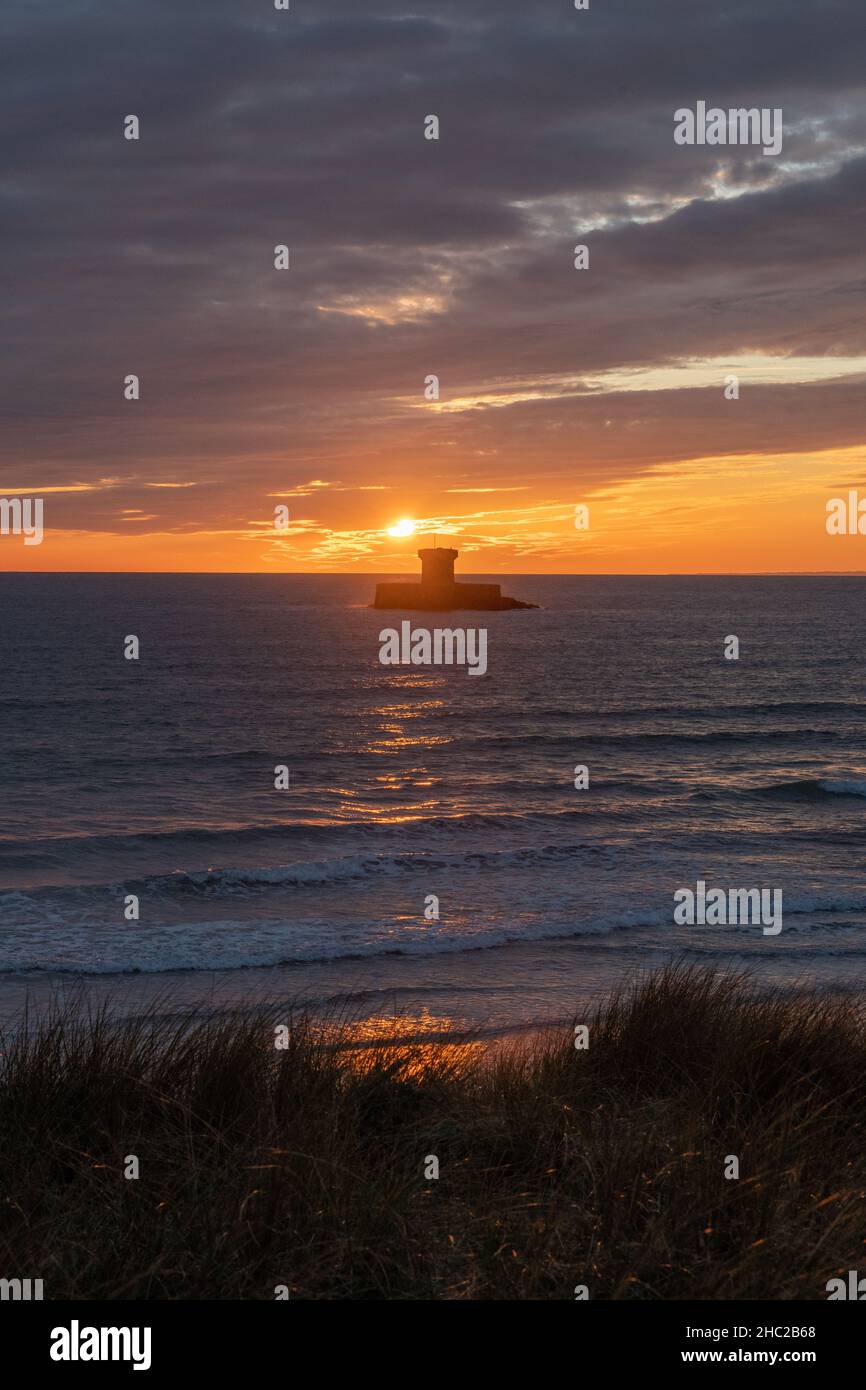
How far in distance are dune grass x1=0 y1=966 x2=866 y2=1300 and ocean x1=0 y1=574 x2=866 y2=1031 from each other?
3.04 meters

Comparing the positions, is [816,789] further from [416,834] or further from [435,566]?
A: [435,566]

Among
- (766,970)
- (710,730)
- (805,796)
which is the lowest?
(766,970)

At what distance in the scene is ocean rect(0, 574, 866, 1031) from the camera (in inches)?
614

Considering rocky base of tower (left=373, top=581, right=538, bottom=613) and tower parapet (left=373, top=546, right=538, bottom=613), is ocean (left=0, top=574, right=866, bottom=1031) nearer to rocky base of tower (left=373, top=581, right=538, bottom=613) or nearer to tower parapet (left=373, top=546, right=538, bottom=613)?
tower parapet (left=373, top=546, right=538, bottom=613)

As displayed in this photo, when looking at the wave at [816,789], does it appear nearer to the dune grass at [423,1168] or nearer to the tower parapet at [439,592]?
the dune grass at [423,1168]

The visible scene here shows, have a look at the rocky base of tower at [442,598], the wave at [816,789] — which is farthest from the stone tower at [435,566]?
the wave at [816,789]

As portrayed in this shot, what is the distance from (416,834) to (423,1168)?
65.5 ft

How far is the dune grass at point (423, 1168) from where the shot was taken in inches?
171

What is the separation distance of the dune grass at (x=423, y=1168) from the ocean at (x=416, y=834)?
3039 millimetres

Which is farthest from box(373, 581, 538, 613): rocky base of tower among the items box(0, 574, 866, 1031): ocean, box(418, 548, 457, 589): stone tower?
box(0, 574, 866, 1031): ocean

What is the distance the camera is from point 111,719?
4381 cm
